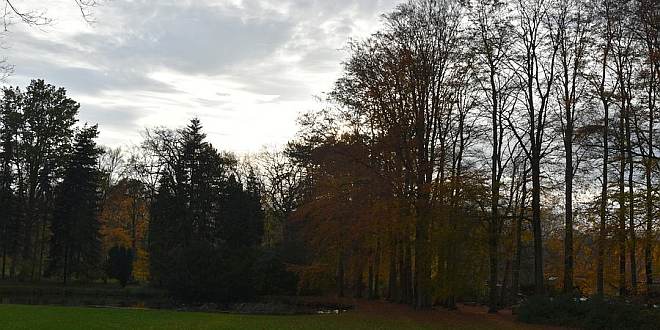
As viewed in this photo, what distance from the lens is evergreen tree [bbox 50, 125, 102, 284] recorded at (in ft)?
144

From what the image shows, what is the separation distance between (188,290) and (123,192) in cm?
2460

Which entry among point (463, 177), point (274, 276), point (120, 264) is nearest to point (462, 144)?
point (463, 177)

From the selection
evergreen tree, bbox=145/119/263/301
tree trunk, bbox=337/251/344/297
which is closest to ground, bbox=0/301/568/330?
tree trunk, bbox=337/251/344/297

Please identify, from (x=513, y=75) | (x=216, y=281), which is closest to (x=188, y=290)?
(x=216, y=281)

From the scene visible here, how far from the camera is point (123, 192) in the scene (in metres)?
57.2

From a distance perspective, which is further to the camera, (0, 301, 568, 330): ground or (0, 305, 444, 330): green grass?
(0, 301, 568, 330): ground

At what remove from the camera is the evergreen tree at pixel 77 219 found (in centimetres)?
4381

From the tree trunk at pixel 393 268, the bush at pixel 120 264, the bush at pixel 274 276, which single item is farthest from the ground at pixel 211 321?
the bush at pixel 120 264

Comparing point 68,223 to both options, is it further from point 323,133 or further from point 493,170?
point 493,170

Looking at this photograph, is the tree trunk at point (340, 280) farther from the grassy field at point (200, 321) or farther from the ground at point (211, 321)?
the grassy field at point (200, 321)

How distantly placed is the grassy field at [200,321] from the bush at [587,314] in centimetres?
100

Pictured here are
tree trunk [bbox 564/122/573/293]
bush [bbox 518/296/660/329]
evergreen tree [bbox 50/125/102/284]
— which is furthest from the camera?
evergreen tree [bbox 50/125/102/284]

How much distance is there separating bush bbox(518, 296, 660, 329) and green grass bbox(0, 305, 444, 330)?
496cm

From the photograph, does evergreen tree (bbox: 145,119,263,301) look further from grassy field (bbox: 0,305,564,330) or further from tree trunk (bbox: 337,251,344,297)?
grassy field (bbox: 0,305,564,330)
